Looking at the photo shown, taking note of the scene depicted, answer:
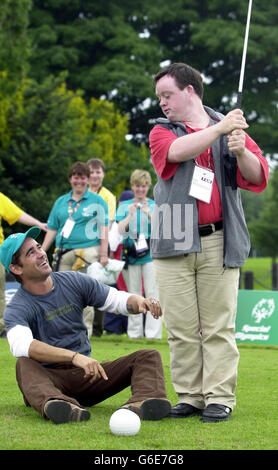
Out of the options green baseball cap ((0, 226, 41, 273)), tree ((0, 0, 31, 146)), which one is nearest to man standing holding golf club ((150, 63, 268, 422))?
green baseball cap ((0, 226, 41, 273))

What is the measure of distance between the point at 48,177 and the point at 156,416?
15.5 metres

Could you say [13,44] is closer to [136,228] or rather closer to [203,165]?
[136,228]

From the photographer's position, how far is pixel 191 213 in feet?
17.8

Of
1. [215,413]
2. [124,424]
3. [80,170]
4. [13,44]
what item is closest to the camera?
[124,424]

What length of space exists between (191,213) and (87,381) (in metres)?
1.29

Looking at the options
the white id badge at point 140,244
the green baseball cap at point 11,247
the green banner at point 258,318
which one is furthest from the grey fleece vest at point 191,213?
the green banner at point 258,318

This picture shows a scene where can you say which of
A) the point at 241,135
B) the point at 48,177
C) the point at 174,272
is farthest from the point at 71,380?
the point at 48,177

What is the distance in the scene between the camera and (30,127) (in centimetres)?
2022

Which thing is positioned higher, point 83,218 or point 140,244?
point 83,218

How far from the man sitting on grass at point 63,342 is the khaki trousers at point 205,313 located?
0.16 metres

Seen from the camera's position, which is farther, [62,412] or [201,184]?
[201,184]

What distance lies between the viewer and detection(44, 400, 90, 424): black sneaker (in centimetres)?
509

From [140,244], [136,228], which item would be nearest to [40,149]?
[136,228]

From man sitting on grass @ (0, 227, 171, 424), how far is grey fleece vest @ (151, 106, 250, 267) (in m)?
0.42
